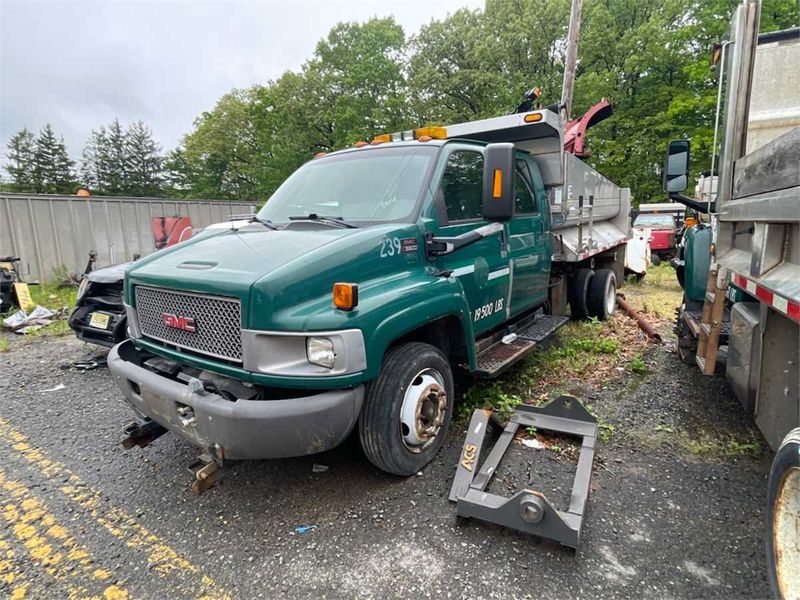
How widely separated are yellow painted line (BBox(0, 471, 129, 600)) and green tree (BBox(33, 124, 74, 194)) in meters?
49.5

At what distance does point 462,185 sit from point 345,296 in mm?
1671

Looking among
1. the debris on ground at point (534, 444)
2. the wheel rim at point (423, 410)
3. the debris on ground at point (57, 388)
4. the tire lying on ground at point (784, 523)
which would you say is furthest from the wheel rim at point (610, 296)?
the debris on ground at point (57, 388)

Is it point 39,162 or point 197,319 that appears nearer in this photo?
point 197,319

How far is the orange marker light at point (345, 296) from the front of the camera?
2330mm

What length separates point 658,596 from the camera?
6.75 feet

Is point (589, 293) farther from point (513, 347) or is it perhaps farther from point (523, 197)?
point (513, 347)

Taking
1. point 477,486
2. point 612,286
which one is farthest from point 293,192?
point 612,286

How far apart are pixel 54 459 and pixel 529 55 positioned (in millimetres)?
25980

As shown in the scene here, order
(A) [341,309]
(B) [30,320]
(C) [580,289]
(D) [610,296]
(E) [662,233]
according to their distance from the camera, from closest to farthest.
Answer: (A) [341,309] → (C) [580,289] → (D) [610,296] → (B) [30,320] → (E) [662,233]

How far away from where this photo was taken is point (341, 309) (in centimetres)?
237

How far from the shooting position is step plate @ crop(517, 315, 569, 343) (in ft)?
14.4

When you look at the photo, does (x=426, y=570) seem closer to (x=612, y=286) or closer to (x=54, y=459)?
(x=54, y=459)

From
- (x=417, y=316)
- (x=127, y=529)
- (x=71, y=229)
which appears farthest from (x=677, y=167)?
(x=71, y=229)

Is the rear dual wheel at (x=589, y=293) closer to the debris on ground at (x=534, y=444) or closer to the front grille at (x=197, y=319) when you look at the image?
the debris on ground at (x=534, y=444)
